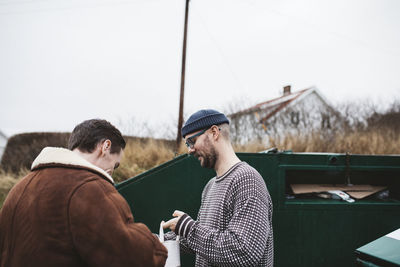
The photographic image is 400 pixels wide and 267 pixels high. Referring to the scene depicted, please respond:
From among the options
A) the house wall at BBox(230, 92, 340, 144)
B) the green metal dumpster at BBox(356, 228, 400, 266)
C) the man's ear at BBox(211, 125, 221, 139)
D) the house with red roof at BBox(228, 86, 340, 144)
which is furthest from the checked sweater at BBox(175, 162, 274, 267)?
the house with red roof at BBox(228, 86, 340, 144)

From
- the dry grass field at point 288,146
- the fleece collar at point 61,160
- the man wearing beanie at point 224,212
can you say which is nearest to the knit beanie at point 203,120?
the man wearing beanie at point 224,212

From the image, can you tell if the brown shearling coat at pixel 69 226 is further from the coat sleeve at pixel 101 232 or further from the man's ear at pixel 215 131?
the man's ear at pixel 215 131

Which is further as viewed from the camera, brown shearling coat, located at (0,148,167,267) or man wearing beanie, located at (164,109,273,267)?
man wearing beanie, located at (164,109,273,267)

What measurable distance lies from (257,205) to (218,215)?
0.79ft

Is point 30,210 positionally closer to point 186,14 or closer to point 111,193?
point 111,193

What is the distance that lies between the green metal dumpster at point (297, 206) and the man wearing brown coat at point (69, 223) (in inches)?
40.1

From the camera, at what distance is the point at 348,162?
2086 millimetres

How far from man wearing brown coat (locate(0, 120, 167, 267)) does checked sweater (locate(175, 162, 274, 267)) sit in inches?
10.0

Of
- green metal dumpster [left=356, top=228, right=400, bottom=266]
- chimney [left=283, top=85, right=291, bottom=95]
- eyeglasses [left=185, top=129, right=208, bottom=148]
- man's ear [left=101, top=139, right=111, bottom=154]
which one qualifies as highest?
chimney [left=283, top=85, right=291, bottom=95]

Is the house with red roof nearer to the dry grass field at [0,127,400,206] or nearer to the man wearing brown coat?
the dry grass field at [0,127,400,206]

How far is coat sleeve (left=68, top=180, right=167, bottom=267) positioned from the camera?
2.49 ft

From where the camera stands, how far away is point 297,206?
2.00 meters

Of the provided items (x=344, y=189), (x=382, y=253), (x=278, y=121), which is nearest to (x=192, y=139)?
(x=382, y=253)

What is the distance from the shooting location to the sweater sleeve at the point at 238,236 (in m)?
1.02
